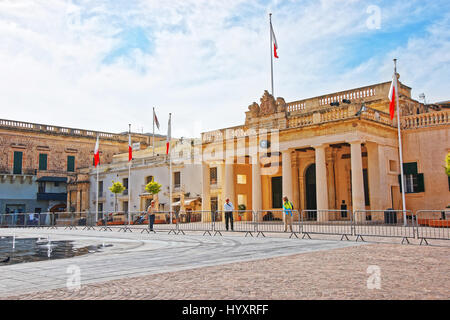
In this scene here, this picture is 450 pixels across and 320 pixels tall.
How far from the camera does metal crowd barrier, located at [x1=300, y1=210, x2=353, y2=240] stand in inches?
682

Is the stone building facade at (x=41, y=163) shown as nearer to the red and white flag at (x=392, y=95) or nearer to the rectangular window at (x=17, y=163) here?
the rectangular window at (x=17, y=163)

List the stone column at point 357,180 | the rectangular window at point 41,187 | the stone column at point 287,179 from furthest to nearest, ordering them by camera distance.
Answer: the rectangular window at point 41,187, the stone column at point 287,179, the stone column at point 357,180

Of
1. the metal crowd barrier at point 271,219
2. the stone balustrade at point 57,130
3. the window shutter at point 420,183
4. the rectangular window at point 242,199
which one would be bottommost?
the metal crowd barrier at point 271,219

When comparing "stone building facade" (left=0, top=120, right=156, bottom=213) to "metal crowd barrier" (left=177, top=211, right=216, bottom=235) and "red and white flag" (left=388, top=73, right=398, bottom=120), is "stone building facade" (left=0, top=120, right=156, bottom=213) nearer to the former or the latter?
"metal crowd barrier" (left=177, top=211, right=216, bottom=235)

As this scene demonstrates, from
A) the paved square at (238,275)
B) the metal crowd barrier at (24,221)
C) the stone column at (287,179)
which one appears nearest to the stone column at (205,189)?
the stone column at (287,179)

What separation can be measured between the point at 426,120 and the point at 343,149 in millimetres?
5605

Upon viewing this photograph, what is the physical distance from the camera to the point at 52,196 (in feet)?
163

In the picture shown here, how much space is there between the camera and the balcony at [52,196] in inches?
1934

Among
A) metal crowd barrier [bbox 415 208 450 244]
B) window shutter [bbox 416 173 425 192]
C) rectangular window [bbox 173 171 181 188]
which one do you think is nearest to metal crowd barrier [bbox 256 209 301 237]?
metal crowd barrier [bbox 415 208 450 244]

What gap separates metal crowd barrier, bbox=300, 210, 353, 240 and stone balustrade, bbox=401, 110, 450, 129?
6772mm

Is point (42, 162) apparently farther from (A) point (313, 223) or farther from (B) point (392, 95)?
(B) point (392, 95)

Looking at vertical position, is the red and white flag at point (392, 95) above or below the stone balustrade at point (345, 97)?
below

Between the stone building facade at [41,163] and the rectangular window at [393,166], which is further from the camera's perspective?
the stone building facade at [41,163]

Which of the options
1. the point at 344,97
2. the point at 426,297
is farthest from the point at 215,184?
the point at 426,297
